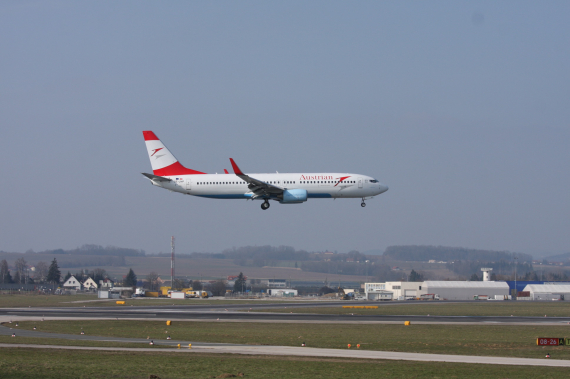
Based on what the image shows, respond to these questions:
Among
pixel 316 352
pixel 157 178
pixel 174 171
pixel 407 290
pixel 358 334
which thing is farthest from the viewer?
pixel 407 290

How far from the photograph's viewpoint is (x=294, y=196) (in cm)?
6719

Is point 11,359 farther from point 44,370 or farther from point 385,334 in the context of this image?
point 385,334

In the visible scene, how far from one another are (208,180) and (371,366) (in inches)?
1754

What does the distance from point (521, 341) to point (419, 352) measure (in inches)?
389

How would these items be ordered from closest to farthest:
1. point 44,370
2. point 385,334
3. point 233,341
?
point 44,370 < point 233,341 < point 385,334

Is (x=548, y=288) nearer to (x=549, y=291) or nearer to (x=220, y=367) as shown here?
(x=549, y=291)

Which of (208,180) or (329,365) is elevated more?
(208,180)

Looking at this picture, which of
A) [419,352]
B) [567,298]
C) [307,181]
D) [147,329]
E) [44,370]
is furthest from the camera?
[567,298]

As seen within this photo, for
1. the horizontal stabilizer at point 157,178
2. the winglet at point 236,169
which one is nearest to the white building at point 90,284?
the horizontal stabilizer at point 157,178

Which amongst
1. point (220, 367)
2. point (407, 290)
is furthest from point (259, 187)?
point (407, 290)

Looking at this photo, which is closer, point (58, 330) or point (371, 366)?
point (371, 366)

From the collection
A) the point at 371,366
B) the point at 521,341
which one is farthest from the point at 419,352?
the point at 521,341

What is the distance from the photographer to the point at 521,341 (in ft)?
131

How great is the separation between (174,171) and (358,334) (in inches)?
1443
